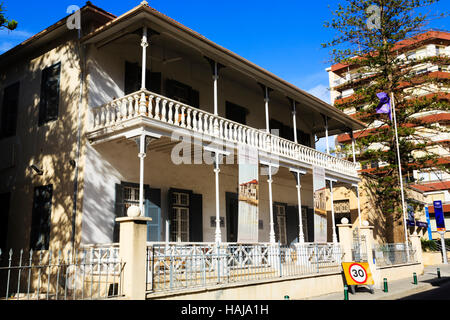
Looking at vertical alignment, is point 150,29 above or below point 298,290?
above

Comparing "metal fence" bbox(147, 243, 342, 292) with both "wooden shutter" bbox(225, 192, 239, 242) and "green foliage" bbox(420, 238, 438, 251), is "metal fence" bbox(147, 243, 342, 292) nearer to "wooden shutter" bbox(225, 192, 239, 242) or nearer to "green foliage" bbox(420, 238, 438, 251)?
"wooden shutter" bbox(225, 192, 239, 242)

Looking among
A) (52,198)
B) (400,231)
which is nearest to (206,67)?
(52,198)

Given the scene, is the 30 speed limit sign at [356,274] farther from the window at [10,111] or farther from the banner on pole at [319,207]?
the window at [10,111]

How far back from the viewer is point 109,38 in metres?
12.5

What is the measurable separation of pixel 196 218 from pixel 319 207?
586cm

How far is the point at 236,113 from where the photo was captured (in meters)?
17.8

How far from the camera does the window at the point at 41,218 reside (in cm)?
1271

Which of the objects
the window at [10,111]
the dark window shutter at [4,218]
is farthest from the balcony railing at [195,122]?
the dark window shutter at [4,218]

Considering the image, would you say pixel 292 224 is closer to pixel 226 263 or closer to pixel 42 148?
pixel 226 263

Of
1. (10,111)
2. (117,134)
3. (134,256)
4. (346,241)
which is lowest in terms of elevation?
(134,256)

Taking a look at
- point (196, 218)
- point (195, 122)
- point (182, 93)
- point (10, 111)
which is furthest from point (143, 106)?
point (10, 111)

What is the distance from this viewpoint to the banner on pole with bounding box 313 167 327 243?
17625 millimetres
